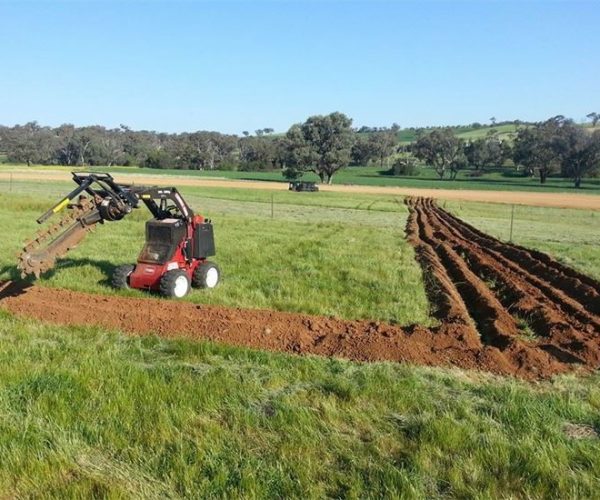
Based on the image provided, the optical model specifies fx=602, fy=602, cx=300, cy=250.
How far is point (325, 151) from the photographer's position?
8925cm

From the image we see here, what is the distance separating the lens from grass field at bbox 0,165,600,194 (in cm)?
9250

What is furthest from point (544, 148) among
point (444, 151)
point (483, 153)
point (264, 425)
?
point (264, 425)

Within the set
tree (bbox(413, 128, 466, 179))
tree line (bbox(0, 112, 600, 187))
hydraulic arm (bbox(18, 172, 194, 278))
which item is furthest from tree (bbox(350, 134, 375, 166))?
hydraulic arm (bbox(18, 172, 194, 278))

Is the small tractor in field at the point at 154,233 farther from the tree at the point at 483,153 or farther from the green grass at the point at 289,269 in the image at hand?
the tree at the point at 483,153

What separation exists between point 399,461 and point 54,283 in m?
8.60

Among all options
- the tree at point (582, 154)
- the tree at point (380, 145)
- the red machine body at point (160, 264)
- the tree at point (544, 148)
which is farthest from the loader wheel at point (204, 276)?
the tree at point (380, 145)

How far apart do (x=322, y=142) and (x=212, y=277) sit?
80.6 m

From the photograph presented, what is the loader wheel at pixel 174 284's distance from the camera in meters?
9.99

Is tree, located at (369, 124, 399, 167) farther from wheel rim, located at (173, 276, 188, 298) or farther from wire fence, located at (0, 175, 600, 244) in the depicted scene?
wheel rim, located at (173, 276, 188, 298)

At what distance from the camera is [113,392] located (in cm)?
521

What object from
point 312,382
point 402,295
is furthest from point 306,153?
point 312,382

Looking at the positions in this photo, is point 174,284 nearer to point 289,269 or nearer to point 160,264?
point 160,264

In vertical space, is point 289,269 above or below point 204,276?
below

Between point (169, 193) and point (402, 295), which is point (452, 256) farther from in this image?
point (169, 193)
